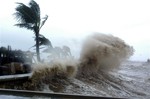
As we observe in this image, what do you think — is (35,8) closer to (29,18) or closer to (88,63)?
(29,18)

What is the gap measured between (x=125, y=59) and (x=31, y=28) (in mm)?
6749

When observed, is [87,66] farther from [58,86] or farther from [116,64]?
[58,86]

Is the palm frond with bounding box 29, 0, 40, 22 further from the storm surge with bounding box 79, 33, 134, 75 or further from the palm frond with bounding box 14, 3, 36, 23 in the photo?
the storm surge with bounding box 79, 33, 134, 75

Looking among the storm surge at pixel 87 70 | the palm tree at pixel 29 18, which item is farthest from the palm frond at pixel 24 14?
the storm surge at pixel 87 70

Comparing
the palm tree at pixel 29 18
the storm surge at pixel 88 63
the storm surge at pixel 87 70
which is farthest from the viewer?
the palm tree at pixel 29 18

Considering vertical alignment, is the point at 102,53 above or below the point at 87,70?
above

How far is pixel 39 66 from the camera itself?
40.7 ft

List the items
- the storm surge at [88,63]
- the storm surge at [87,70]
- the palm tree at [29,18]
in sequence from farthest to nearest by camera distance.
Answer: the palm tree at [29,18] → the storm surge at [88,63] → the storm surge at [87,70]

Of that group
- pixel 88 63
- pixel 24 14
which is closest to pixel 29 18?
pixel 24 14

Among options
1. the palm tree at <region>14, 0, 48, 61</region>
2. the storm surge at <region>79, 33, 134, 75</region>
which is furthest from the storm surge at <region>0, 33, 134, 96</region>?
the palm tree at <region>14, 0, 48, 61</region>

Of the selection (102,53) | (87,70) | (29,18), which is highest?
(29,18)

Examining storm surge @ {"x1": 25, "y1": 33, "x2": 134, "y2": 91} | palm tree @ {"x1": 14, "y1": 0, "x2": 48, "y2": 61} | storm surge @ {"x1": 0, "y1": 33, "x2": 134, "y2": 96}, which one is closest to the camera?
storm surge @ {"x1": 0, "y1": 33, "x2": 134, "y2": 96}

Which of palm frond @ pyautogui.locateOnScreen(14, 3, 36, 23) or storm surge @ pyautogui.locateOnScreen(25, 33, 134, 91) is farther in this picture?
palm frond @ pyautogui.locateOnScreen(14, 3, 36, 23)

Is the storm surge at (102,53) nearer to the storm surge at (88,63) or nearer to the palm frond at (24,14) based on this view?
the storm surge at (88,63)
